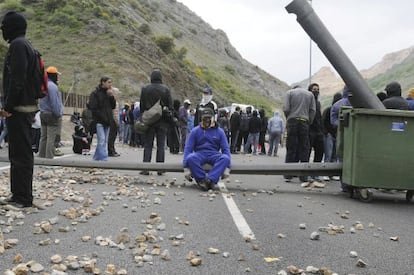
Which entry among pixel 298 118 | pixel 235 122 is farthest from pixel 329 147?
pixel 235 122

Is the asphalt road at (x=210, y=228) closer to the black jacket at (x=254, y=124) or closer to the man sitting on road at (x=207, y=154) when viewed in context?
the man sitting on road at (x=207, y=154)

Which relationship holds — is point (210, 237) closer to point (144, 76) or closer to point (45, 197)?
point (45, 197)

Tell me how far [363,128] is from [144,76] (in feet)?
139

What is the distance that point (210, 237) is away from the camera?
232 inches

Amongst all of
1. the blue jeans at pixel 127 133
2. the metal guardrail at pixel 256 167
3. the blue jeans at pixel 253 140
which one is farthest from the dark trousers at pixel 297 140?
the blue jeans at pixel 127 133

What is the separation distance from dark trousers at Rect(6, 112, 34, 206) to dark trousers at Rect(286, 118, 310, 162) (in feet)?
19.9

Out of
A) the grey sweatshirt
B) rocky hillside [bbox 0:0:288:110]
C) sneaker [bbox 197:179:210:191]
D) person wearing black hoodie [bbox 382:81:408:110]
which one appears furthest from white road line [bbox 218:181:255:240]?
rocky hillside [bbox 0:0:288:110]

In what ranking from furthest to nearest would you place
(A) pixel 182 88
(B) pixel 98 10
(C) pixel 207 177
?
(B) pixel 98 10
(A) pixel 182 88
(C) pixel 207 177

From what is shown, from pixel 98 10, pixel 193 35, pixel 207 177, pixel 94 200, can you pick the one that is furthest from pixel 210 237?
pixel 193 35

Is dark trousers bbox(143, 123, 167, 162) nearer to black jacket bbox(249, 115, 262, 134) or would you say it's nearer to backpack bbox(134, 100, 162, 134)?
backpack bbox(134, 100, 162, 134)

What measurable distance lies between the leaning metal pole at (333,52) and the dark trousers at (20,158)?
4.98m

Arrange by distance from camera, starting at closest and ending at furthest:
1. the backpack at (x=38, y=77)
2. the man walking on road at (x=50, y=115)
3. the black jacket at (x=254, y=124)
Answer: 1. the backpack at (x=38, y=77)
2. the man walking on road at (x=50, y=115)
3. the black jacket at (x=254, y=124)

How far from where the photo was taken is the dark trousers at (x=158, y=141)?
11.6 meters

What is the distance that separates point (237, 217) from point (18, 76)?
10.4 feet
